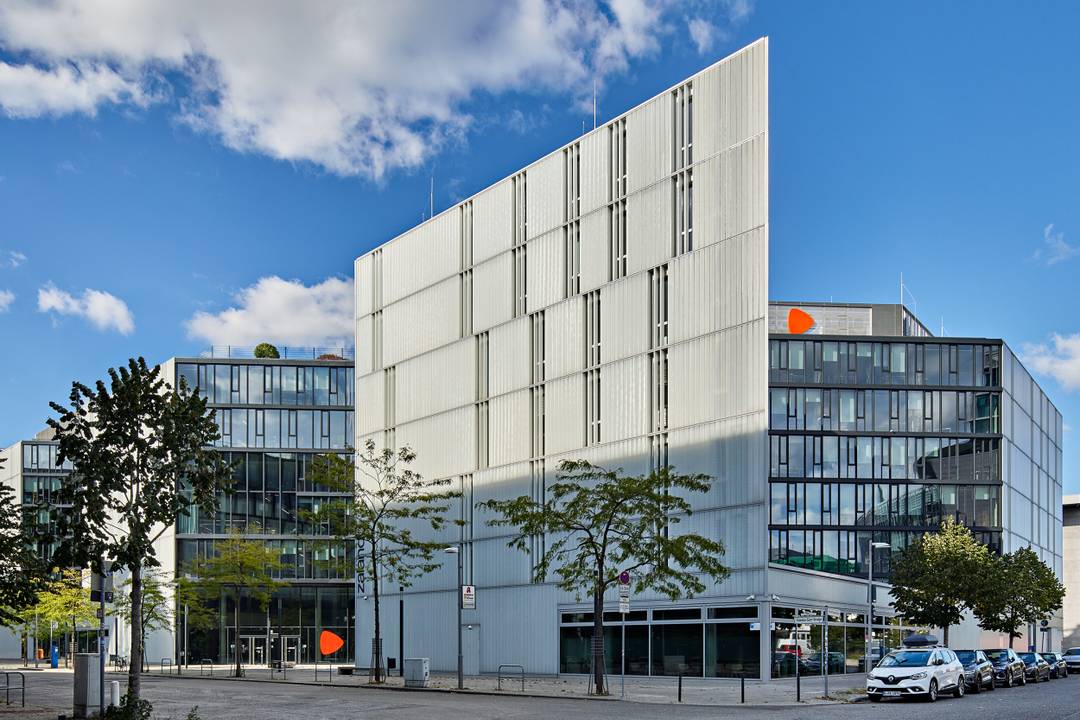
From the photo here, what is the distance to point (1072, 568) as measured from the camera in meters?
140

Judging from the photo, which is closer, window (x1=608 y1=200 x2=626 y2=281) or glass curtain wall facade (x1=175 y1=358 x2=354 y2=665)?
window (x1=608 y1=200 x2=626 y2=281)

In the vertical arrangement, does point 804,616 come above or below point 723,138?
below

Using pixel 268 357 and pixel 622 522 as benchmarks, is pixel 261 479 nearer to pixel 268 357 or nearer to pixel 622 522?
pixel 268 357

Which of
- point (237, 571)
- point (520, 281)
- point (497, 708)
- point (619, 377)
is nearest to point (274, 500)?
point (237, 571)

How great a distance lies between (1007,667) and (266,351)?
65.3 meters

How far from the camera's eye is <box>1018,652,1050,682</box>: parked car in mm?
52969

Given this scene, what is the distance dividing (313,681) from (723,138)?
2894cm

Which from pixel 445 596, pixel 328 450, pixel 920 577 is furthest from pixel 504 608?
pixel 328 450

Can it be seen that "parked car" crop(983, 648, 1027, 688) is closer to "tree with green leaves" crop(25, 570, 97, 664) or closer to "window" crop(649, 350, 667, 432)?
"window" crop(649, 350, 667, 432)

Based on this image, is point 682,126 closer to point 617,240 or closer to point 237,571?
point 617,240

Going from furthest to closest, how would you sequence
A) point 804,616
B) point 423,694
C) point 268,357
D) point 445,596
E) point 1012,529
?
point 268,357 → point 1012,529 → point 445,596 → point 804,616 → point 423,694

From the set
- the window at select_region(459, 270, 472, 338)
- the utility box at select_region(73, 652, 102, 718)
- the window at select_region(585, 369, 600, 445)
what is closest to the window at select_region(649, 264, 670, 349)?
the window at select_region(585, 369, 600, 445)

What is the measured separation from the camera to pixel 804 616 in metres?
51.8

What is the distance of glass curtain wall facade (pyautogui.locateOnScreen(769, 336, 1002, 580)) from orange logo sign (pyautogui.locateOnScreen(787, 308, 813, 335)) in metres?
8.03
